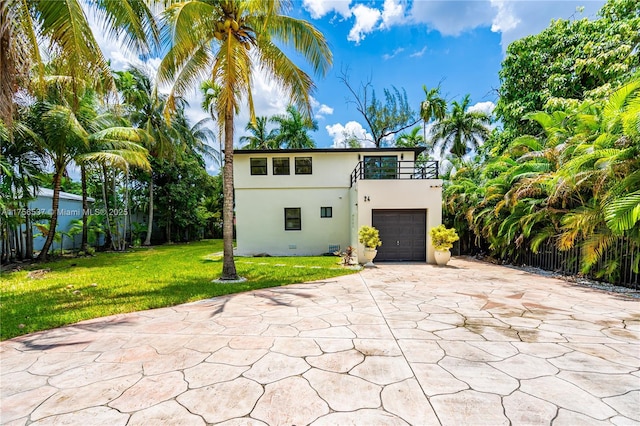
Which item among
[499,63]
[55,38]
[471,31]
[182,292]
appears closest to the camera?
[55,38]

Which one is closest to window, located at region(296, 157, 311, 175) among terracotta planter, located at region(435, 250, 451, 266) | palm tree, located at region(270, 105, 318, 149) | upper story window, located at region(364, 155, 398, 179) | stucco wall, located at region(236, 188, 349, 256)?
stucco wall, located at region(236, 188, 349, 256)

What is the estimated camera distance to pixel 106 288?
23.3 ft

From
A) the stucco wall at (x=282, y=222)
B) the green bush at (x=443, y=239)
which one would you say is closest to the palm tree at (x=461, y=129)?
the stucco wall at (x=282, y=222)

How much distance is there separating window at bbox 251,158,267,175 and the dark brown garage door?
22.1 feet

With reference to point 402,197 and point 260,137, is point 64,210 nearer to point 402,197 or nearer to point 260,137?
point 260,137

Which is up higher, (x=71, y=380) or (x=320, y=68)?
(x=320, y=68)

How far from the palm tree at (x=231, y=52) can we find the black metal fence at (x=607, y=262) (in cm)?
890

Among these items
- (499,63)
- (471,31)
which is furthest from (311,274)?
(499,63)

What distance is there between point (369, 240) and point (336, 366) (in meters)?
7.63

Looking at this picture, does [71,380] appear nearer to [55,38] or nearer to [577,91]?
[55,38]

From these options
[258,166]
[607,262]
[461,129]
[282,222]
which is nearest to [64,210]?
[258,166]

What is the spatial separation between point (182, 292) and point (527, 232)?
10.3 m

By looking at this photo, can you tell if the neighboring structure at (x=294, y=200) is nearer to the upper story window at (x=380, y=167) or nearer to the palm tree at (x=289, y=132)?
the upper story window at (x=380, y=167)

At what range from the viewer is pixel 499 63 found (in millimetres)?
15766
